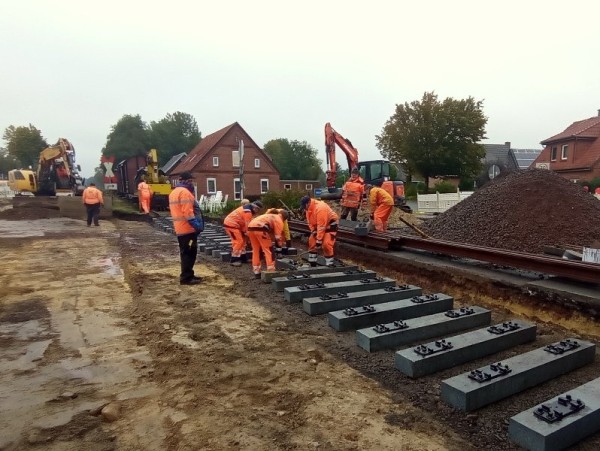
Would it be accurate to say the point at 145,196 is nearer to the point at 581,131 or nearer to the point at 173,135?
the point at 581,131

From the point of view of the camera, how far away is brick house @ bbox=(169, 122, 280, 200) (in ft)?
118

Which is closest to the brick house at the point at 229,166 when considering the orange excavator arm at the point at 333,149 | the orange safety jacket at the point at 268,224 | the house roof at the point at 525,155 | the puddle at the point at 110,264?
the orange excavator arm at the point at 333,149

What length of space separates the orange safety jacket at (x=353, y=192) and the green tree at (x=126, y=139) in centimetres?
5608

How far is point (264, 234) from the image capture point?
641 centimetres

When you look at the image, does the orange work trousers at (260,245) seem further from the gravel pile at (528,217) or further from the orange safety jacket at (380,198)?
the gravel pile at (528,217)

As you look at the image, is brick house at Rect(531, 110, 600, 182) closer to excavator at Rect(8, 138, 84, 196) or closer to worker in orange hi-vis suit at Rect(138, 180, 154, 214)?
worker in orange hi-vis suit at Rect(138, 180, 154, 214)

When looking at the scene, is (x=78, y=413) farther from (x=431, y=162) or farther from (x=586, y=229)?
(x=431, y=162)

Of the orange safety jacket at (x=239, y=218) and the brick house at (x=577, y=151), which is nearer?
the orange safety jacket at (x=239, y=218)

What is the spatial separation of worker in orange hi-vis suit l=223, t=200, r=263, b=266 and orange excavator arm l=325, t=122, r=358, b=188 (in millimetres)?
8714

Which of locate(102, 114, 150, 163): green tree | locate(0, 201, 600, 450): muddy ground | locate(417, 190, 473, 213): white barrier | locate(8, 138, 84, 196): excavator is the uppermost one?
locate(102, 114, 150, 163): green tree

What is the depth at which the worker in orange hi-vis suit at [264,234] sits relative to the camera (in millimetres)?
6375

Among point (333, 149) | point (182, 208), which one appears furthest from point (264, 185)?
point (182, 208)

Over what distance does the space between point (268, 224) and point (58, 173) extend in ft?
62.1

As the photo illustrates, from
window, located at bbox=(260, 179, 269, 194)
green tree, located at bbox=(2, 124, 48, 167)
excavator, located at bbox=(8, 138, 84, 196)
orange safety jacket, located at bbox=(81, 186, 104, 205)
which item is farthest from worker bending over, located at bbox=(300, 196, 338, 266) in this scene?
green tree, located at bbox=(2, 124, 48, 167)
